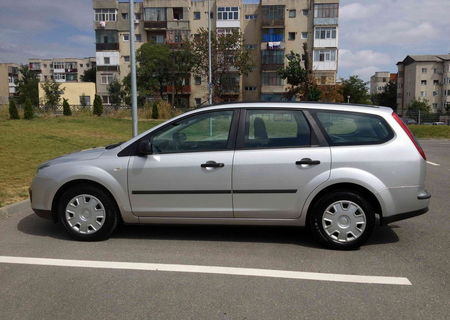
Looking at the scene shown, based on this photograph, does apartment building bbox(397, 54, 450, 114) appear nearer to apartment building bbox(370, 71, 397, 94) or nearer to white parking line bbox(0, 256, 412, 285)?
apartment building bbox(370, 71, 397, 94)

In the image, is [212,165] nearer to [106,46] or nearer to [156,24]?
[156,24]

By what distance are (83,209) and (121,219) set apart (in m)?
0.46

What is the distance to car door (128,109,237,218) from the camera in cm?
488

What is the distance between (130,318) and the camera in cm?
329

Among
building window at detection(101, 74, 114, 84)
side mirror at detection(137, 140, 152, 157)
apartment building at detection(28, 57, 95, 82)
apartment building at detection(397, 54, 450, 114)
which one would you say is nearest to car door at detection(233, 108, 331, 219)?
side mirror at detection(137, 140, 152, 157)

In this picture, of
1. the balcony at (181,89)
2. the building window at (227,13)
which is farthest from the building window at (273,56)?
the balcony at (181,89)

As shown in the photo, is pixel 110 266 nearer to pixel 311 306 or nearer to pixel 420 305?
pixel 311 306

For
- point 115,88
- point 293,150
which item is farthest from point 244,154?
point 115,88

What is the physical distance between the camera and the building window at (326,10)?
57500mm

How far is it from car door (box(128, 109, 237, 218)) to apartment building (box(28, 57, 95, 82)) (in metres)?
131

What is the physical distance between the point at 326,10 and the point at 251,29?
34.8 feet

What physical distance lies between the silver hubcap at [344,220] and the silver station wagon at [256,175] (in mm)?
11

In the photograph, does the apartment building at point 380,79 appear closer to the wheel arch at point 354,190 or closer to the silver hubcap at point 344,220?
the wheel arch at point 354,190

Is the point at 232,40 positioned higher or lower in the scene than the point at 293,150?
higher
